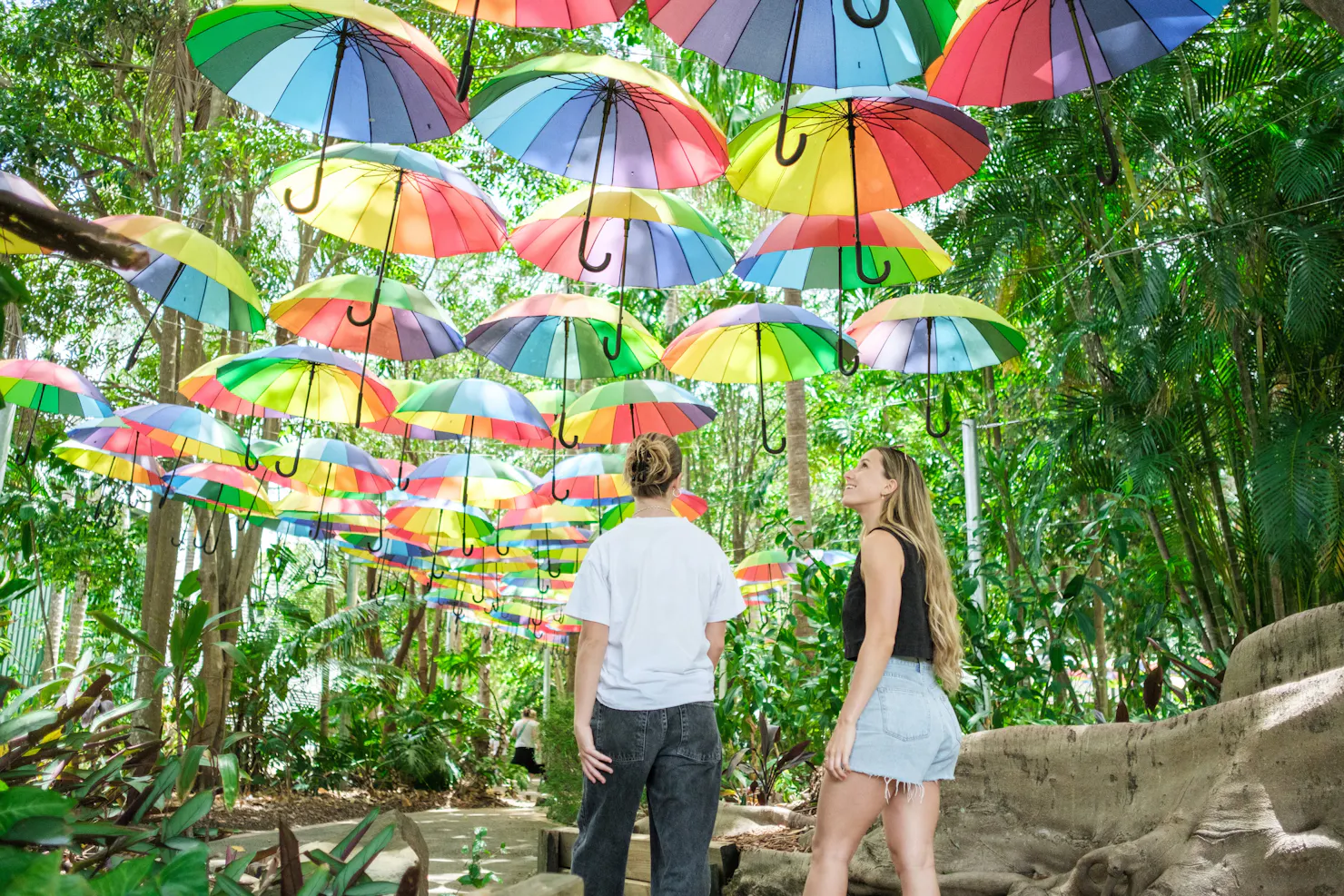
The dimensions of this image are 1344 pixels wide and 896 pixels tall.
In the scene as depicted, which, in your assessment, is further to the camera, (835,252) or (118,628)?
(118,628)

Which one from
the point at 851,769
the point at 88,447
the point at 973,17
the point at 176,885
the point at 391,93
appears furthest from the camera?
the point at 88,447

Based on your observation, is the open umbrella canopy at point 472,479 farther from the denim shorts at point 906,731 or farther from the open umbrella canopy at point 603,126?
the denim shorts at point 906,731

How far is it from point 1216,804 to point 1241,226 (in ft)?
12.8

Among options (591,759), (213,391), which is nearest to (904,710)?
(591,759)

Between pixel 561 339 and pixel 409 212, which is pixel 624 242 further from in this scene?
pixel 561 339

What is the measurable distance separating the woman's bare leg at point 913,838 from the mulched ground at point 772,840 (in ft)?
7.26

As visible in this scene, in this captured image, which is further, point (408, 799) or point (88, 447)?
point (408, 799)

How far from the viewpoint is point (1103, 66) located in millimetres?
3805

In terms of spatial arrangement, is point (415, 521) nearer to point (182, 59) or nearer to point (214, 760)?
point (214, 760)

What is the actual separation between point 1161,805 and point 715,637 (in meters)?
2.13

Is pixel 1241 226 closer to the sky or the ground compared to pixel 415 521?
closer to the sky

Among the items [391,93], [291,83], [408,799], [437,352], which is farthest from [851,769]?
[408,799]

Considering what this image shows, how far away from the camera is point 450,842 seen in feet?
27.6

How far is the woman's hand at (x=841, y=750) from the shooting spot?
3.32 m
